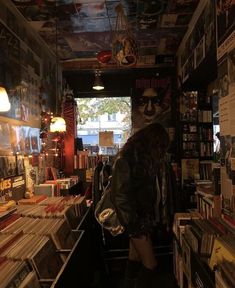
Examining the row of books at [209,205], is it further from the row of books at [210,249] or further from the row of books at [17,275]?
the row of books at [17,275]

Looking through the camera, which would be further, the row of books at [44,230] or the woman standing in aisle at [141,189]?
the woman standing in aisle at [141,189]

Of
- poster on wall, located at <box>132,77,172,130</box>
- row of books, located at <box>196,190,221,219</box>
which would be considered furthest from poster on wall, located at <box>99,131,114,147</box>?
row of books, located at <box>196,190,221,219</box>

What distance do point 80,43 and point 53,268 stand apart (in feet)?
12.1

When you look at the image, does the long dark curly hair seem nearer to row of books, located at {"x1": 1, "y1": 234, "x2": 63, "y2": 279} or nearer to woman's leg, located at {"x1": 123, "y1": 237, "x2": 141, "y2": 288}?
woman's leg, located at {"x1": 123, "y1": 237, "x2": 141, "y2": 288}

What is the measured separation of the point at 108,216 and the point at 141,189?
32 cm

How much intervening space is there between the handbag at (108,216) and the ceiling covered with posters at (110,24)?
4.46 ft

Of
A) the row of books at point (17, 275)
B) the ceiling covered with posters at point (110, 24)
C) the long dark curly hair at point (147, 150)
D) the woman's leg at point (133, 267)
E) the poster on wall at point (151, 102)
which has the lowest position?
the woman's leg at point (133, 267)

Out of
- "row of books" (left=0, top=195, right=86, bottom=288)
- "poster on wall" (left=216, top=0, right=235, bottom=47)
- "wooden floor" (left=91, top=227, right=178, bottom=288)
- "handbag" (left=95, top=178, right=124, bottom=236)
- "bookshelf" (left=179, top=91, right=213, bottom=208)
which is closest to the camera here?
"row of books" (left=0, top=195, right=86, bottom=288)

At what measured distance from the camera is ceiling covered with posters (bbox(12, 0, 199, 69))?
344 centimetres

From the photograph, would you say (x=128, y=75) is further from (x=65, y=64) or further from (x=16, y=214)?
(x=16, y=214)

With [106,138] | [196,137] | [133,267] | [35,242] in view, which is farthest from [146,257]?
[106,138]

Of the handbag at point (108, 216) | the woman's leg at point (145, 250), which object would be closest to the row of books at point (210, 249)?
the woman's leg at point (145, 250)

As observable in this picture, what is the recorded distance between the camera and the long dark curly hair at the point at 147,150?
2.50 m

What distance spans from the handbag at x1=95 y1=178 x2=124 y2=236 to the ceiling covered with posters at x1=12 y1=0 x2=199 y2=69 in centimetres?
136
